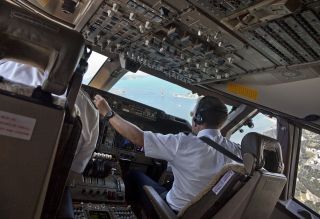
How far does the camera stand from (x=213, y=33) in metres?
1.94

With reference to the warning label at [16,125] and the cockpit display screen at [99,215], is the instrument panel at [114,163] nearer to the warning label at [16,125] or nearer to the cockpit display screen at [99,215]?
the cockpit display screen at [99,215]

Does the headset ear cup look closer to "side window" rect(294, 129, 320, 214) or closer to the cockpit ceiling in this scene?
the cockpit ceiling

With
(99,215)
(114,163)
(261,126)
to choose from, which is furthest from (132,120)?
(261,126)

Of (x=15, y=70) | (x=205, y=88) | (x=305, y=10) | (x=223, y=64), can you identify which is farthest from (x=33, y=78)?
(x=205, y=88)

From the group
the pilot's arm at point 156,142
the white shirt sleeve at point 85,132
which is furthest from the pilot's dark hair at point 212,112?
the white shirt sleeve at point 85,132

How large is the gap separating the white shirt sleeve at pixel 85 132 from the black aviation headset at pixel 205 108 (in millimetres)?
880

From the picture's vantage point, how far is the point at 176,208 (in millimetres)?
2113

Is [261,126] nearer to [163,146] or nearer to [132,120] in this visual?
[132,120]

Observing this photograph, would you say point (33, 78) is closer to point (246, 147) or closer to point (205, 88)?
point (246, 147)

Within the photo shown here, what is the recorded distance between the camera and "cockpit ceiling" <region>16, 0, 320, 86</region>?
1567 mm

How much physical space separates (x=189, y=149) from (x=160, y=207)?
46cm

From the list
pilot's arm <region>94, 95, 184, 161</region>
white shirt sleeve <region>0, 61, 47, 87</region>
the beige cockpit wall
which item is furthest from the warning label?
the beige cockpit wall

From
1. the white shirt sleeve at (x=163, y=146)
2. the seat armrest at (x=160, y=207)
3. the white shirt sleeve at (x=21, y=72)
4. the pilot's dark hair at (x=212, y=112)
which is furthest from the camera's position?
the pilot's dark hair at (x=212, y=112)

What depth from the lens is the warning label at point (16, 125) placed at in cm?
Result: 90
